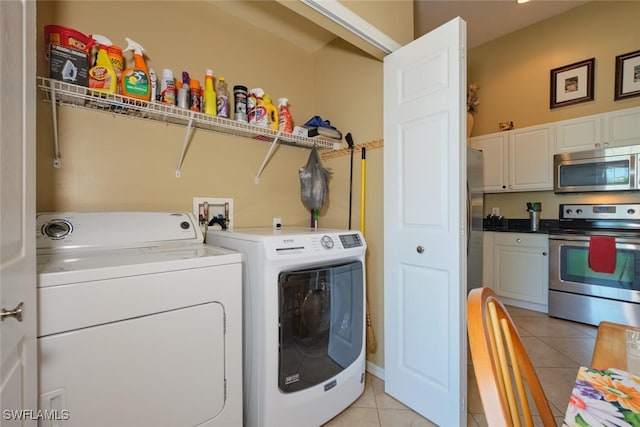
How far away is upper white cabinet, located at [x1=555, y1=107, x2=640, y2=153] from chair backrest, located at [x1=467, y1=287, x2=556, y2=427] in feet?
10.3

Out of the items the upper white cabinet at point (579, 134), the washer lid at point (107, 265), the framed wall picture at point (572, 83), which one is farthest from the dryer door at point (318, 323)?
the framed wall picture at point (572, 83)

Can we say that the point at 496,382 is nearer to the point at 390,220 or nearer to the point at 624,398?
the point at 624,398

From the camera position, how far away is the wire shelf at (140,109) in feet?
4.04

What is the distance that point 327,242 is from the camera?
56.7 inches

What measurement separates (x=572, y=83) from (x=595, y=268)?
199 cm

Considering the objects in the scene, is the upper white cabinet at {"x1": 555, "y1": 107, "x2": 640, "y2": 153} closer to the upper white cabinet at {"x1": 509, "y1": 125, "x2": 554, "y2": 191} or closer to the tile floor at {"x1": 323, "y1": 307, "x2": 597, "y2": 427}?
the upper white cabinet at {"x1": 509, "y1": 125, "x2": 554, "y2": 191}

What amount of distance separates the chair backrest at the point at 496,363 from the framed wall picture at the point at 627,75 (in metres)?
3.47

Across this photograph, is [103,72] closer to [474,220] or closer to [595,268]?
[474,220]

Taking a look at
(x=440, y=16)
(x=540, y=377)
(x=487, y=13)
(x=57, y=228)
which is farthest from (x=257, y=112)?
(x=487, y=13)

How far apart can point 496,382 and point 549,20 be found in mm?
4234

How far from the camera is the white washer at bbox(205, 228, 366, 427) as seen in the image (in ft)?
4.01

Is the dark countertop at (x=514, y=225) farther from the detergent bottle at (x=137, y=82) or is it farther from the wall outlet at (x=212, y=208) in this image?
the detergent bottle at (x=137, y=82)

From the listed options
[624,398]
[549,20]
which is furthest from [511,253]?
[624,398]

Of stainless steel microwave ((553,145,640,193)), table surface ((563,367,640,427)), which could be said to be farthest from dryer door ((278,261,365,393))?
stainless steel microwave ((553,145,640,193))
